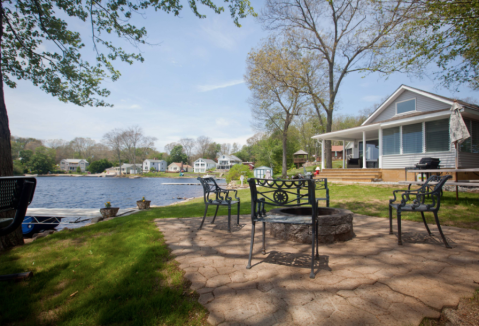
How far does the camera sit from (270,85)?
72.6 feet

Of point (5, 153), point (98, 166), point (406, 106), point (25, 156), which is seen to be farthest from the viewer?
point (98, 166)

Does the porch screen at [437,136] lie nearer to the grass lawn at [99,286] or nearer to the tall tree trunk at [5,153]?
the grass lawn at [99,286]

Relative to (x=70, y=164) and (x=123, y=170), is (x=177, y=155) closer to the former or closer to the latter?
(x=123, y=170)

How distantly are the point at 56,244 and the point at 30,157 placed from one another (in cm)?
7399

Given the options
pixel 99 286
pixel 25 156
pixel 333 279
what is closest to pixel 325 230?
pixel 333 279

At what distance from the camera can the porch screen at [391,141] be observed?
13110mm

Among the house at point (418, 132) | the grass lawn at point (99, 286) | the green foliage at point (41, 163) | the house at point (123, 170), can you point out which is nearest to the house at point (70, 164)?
the green foliage at point (41, 163)

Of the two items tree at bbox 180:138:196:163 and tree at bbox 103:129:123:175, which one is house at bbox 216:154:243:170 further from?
tree at bbox 103:129:123:175

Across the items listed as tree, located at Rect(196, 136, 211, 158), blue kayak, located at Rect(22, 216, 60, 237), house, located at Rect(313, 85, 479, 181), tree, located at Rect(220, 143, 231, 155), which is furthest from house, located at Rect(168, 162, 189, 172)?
blue kayak, located at Rect(22, 216, 60, 237)

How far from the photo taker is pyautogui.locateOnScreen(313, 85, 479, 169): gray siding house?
11106 mm

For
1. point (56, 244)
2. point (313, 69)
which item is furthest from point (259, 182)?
point (313, 69)

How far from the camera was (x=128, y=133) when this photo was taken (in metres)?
60.2

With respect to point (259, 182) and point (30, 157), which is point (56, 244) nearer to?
point (259, 182)

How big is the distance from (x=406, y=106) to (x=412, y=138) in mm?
3294
